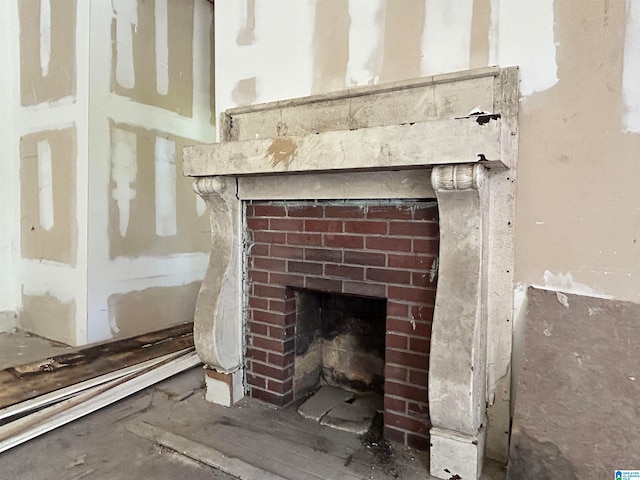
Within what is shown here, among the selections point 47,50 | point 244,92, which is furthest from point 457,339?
point 47,50

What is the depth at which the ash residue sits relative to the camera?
1.68 meters

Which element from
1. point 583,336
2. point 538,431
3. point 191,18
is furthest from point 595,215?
point 191,18

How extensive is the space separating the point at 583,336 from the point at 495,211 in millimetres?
547

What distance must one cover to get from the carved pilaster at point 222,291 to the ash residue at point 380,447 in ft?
2.48

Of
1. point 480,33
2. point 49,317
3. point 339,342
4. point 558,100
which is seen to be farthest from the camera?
point 49,317

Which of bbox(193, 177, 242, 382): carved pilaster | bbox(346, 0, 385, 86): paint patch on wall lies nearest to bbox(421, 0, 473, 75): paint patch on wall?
bbox(346, 0, 385, 86): paint patch on wall

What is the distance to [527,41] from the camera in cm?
158

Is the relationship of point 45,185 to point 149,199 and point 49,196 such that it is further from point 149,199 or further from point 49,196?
point 149,199

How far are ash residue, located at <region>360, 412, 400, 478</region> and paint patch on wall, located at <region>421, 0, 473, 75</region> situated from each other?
5.22 ft

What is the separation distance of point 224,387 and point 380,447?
849mm

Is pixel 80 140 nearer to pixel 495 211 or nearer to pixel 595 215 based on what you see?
pixel 495 211

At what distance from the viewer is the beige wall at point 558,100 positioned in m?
1.47

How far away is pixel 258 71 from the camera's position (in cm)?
217

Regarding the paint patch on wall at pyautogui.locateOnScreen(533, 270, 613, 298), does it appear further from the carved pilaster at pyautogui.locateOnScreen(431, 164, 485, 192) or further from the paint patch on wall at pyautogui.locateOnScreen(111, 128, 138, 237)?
the paint patch on wall at pyautogui.locateOnScreen(111, 128, 138, 237)
